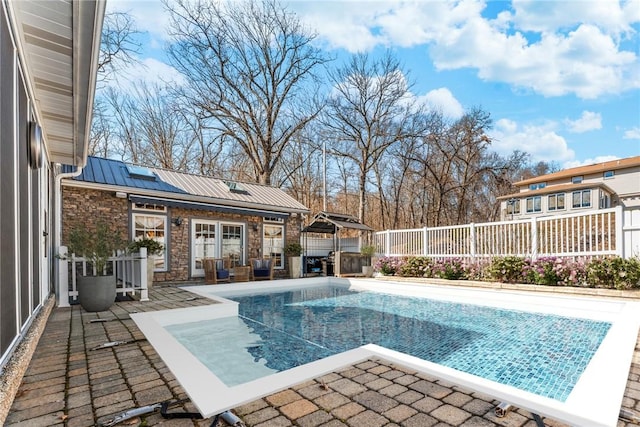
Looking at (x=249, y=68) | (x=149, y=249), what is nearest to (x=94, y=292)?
(x=149, y=249)

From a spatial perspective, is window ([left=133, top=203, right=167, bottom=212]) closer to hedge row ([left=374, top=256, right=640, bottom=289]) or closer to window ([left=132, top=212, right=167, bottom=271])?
window ([left=132, top=212, right=167, bottom=271])

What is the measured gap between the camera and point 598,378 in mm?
2639

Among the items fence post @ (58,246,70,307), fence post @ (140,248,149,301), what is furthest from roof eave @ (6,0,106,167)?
fence post @ (140,248,149,301)

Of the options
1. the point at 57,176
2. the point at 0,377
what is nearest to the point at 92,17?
the point at 0,377

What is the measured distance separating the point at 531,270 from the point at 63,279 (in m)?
9.87

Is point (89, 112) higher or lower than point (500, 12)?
lower

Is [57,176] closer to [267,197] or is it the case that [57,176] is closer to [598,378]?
[267,197]

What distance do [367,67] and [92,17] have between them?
1694 cm

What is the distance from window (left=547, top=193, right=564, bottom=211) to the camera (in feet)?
92.4

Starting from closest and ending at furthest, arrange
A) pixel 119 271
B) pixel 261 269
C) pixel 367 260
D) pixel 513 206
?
pixel 119 271 < pixel 261 269 < pixel 367 260 < pixel 513 206

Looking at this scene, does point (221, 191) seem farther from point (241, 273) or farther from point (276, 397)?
point (276, 397)

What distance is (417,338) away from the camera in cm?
496

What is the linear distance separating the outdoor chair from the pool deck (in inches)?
284

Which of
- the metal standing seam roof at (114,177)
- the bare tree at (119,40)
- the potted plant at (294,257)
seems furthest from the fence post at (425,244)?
the bare tree at (119,40)
